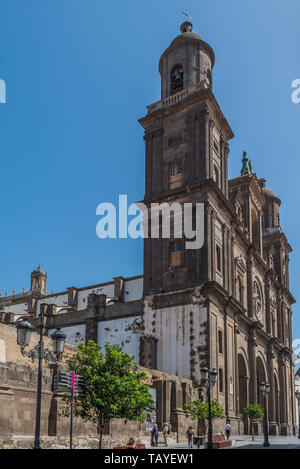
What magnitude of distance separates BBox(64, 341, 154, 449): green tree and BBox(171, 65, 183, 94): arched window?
32.8m

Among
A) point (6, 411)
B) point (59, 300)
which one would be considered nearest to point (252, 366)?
point (59, 300)

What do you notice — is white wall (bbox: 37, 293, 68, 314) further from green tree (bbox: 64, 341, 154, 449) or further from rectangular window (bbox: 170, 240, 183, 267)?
green tree (bbox: 64, 341, 154, 449)

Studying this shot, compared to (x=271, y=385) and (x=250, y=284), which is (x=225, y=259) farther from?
(x=271, y=385)

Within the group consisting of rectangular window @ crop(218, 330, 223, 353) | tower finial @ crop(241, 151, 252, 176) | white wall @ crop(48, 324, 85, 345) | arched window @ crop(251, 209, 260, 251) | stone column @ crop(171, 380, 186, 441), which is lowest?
stone column @ crop(171, 380, 186, 441)

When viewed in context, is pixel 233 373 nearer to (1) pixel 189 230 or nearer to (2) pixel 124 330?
(2) pixel 124 330

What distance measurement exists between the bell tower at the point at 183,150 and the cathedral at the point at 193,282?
0.09m

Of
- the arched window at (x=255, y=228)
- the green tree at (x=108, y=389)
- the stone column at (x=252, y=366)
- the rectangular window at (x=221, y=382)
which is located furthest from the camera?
the arched window at (x=255, y=228)

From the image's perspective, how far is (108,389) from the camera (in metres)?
19.4

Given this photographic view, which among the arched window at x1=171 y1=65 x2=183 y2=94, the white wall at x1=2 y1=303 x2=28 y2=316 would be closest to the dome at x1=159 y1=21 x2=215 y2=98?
the arched window at x1=171 y1=65 x2=183 y2=94

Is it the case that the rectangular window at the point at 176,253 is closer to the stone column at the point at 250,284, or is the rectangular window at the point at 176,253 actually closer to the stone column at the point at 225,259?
the stone column at the point at 225,259

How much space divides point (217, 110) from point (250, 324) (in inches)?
765

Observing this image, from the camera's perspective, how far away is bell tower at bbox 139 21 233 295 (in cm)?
4116

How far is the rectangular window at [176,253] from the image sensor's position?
41.4 meters

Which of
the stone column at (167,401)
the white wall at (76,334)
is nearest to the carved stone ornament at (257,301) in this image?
the white wall at (76,334)
